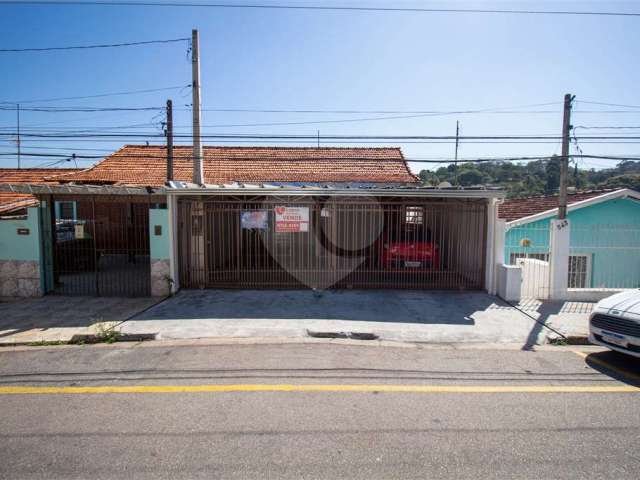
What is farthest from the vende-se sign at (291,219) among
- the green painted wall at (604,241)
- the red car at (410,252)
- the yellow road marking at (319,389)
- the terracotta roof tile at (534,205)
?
the terracotta roof tile at (534,205)

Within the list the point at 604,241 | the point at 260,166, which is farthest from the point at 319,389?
the point at 260,166

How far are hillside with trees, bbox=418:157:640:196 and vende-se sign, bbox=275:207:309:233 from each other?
9.86 meters

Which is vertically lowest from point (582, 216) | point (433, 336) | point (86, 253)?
point (433, 336)

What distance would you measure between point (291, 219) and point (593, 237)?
10497 millimetres

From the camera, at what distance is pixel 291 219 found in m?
9.65

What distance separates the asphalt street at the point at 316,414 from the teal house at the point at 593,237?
→ 27.3 ft

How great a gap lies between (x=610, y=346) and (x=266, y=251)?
767 centimetres

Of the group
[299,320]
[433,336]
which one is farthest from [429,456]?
[299,320]

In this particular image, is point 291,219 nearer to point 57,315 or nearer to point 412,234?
point 412,234

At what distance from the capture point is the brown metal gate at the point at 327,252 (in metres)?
9.66

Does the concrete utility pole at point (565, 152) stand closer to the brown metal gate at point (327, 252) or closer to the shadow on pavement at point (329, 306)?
the brown metal gate at point (327, 252)

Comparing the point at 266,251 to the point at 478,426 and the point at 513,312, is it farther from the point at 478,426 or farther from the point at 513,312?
the point at 478,426

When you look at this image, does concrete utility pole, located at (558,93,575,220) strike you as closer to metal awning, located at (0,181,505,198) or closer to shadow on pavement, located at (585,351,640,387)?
metal awning, located at (0,181,505,198)

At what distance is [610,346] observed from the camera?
5379mm
